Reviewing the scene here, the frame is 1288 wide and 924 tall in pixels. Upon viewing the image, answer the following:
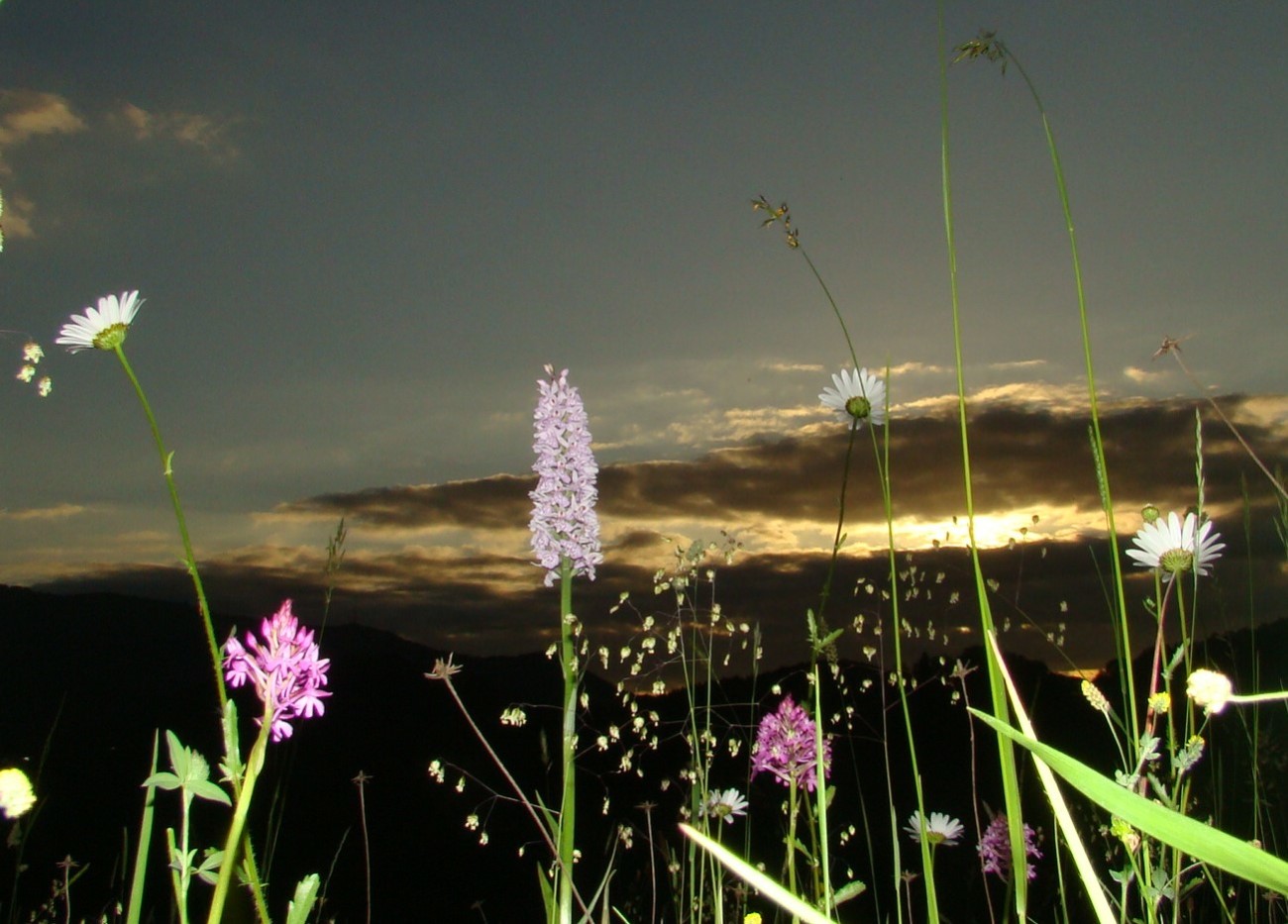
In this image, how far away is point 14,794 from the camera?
61cm

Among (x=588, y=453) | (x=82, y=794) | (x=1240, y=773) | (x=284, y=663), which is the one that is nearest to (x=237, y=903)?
(x=284, y=663)

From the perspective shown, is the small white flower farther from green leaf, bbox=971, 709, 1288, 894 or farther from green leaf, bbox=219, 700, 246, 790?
green leaf, bbox=971, 709, 1288, 894

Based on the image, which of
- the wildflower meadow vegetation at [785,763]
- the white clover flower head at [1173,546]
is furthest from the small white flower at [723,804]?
the white clover flower head at [1173,546]

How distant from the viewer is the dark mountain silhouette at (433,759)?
3107 mm

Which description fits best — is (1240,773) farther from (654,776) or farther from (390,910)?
(390,910)

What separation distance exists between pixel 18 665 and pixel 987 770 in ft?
66.3

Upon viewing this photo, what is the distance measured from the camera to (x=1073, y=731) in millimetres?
9461

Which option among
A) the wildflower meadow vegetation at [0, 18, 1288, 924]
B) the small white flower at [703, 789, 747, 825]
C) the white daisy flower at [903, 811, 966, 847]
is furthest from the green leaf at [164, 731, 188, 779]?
the white daisy flower at [903, 811, 966, 847]

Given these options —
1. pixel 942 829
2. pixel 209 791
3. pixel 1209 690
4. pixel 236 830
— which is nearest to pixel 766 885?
pixel 1209 690

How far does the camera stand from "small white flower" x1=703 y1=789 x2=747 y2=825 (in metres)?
2.61

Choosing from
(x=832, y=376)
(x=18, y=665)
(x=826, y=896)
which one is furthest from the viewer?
(x=18, y=665)

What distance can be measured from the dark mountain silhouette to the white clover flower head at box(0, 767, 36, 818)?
0.15m

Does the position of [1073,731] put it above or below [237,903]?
below

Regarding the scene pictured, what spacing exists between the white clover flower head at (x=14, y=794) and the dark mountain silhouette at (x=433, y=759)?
0.51ft
